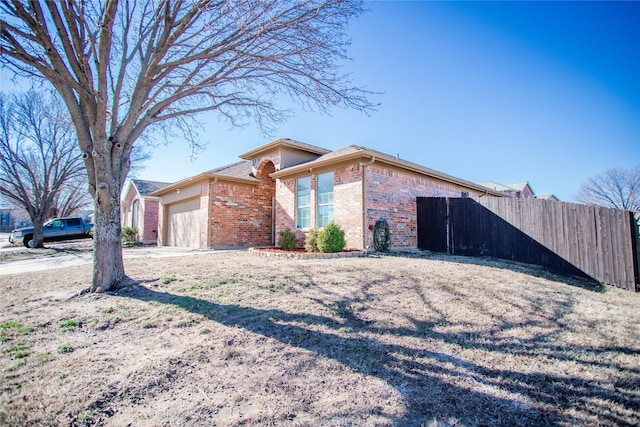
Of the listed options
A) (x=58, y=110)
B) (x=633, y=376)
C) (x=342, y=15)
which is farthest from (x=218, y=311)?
(x=58, y=110)

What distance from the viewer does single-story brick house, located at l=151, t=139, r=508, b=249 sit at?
940 cm

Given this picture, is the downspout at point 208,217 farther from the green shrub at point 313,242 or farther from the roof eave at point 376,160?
the green shrub at point 313,242

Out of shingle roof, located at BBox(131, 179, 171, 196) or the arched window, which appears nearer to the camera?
shingle roof, located at BBox(131, 179, 171, 196)

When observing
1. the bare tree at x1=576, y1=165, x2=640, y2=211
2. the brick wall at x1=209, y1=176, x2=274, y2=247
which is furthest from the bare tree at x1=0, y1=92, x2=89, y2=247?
the bare tree at x1=576, y1=165, x2=640, y2=211

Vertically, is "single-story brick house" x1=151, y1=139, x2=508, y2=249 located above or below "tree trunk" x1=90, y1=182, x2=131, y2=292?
above

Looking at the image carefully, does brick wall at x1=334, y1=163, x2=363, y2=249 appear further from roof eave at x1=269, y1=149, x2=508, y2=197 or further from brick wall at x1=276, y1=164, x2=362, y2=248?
roof eave at x1=269, y1=149, x2=508, y2=197

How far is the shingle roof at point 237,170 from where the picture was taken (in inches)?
520

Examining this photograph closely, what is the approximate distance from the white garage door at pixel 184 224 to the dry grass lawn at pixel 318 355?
25.9ft

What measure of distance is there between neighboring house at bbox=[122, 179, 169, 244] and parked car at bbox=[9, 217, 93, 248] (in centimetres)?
273

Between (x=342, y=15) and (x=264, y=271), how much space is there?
502 cm

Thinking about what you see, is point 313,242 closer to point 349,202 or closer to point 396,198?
point 349,202

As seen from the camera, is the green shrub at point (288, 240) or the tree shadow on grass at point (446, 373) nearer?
the tree shadow on grass at point (446, 373)

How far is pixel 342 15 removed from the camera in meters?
5.36

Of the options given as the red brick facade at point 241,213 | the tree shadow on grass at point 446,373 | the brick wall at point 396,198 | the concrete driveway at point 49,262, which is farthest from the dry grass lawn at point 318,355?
the red brick facade at point 241,213
